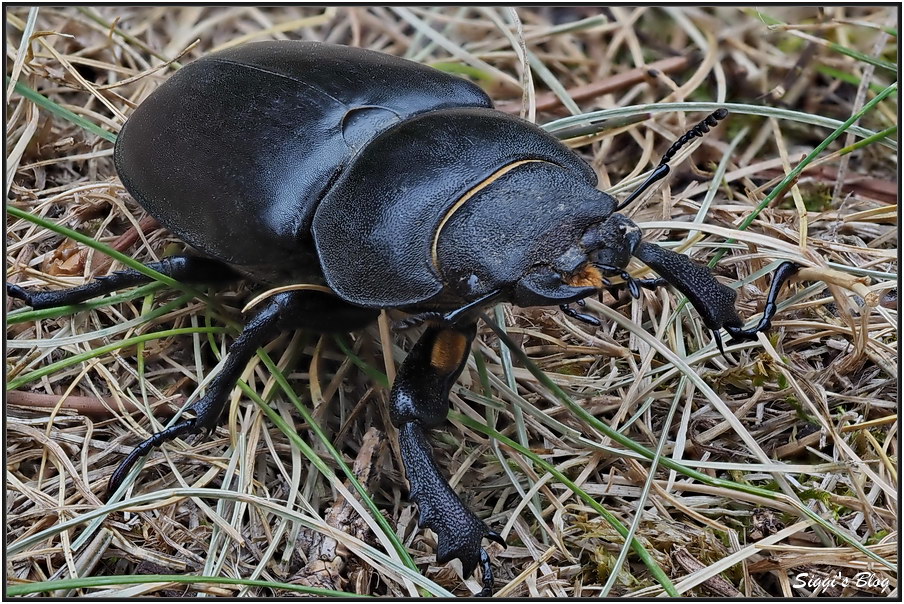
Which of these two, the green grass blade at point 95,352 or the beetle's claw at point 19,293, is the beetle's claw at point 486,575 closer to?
the green grass blade at point 95,352

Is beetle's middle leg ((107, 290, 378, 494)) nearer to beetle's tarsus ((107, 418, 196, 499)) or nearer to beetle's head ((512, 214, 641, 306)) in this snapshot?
beetle's tarsus ((107, 418, 196, 499))

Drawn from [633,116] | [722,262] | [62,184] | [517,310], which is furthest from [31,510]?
[633,116]

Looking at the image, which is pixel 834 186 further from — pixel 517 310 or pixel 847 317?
pixel 517 310

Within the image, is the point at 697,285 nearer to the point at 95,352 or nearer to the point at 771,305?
the point at 771,305

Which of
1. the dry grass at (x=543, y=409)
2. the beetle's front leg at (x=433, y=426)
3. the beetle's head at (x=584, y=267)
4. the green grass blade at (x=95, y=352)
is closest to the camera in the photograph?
the beetle's head at (x=584, y=267)

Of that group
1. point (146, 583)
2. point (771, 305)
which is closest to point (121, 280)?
→ point (146, 583)

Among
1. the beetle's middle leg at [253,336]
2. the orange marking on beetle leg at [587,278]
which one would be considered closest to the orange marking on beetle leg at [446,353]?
the beetle's middle leg at [253,336]
